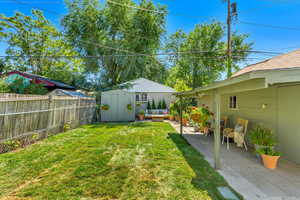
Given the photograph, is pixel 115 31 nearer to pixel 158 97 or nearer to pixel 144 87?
pixel 144 87

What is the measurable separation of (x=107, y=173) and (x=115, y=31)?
636 inches

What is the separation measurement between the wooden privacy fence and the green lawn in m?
0.74

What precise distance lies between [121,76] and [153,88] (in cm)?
500

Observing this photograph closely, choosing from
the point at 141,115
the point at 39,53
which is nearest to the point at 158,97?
the point at 141,115

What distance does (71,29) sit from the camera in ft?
48.1

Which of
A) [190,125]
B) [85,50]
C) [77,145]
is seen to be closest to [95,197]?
[77,145]

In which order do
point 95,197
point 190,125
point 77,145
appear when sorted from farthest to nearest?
1. point 190,125
2. point 77,145
3. point 95,197

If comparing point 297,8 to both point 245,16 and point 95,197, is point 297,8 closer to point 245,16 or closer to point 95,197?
point 245,16

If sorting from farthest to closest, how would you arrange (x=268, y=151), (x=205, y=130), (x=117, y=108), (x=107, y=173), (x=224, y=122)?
(x=117, y=108) < (x=205, y=130) < (x=224, y=122) < (x=268, y=151) < (x=107, y=173)

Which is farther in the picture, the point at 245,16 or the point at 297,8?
the point at 245,16

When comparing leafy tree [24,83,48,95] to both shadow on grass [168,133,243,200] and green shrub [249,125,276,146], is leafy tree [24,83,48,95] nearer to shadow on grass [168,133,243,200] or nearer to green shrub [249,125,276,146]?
shadow on grass [168,133,243,200]

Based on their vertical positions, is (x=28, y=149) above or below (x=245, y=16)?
below

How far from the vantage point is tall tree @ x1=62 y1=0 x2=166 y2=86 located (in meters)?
14.5

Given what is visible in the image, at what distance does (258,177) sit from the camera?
309cm
